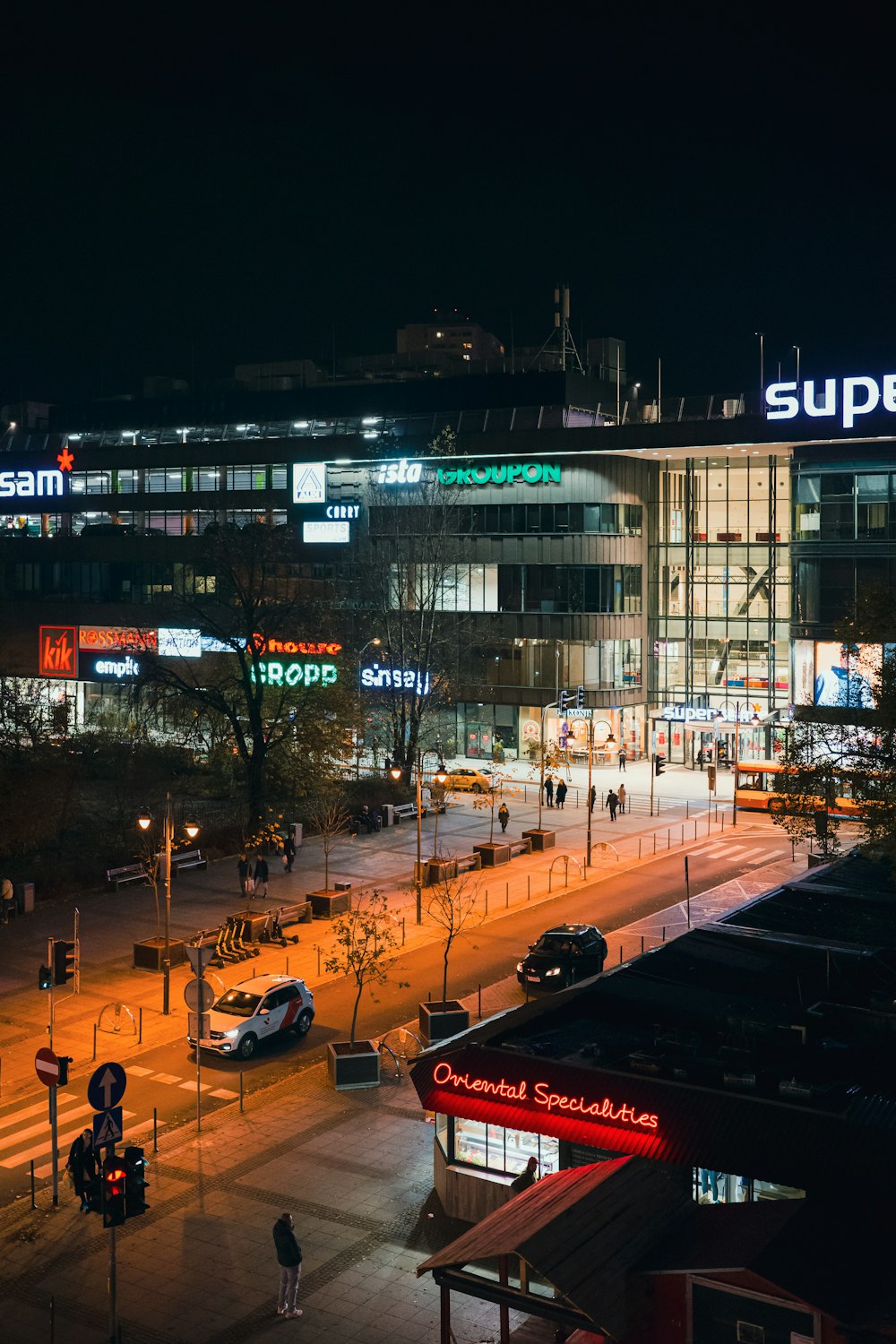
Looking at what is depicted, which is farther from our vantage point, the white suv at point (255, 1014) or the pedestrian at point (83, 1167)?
the white suv at point (255, 1014)

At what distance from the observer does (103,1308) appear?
19469 mm

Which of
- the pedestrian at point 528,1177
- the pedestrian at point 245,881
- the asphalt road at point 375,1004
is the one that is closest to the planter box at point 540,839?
the asphalt road at point 375,1004

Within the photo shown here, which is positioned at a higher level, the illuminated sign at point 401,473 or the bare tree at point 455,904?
the illuminated sign at point 401,473

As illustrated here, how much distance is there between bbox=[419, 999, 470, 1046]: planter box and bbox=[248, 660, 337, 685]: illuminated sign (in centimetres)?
3304

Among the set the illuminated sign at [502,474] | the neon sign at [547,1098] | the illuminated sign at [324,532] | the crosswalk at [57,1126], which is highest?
the illuminated sign at [502,474]

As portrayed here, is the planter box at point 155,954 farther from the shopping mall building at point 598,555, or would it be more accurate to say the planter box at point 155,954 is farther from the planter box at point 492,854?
the shopping mall building at point 598,555

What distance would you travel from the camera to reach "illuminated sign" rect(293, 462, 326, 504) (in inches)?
3354

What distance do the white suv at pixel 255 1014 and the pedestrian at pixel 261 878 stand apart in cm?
1279

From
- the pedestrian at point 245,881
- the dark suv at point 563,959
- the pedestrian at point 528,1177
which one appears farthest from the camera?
the pedestrian at point 245,881

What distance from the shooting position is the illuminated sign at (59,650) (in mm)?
90562

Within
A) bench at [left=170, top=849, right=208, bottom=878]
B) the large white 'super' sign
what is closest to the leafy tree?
bench at [left=170, top=849, right=208, bottom=878]

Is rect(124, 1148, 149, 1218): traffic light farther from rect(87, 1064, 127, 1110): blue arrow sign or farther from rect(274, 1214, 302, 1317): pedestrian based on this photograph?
rect(274, 1214, 302, 1317): pedestrian

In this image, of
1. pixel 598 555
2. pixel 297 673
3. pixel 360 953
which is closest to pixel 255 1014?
pixel 360 953

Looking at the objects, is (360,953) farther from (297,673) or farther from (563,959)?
(297,673)
